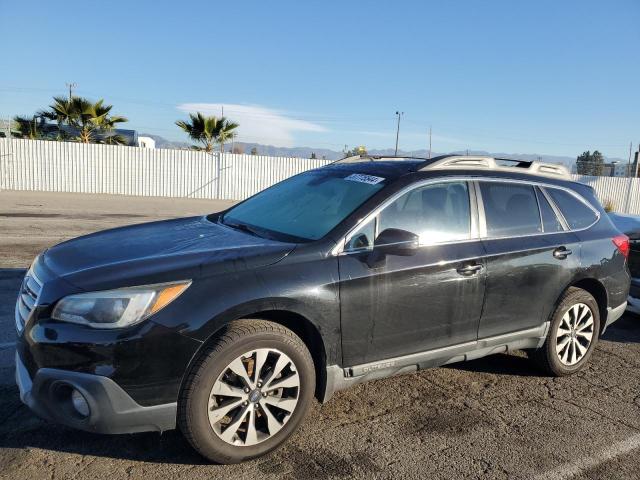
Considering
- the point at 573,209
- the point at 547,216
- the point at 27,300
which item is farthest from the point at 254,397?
the point at 573,209

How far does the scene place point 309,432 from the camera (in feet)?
11.4

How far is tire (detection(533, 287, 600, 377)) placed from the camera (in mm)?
4453

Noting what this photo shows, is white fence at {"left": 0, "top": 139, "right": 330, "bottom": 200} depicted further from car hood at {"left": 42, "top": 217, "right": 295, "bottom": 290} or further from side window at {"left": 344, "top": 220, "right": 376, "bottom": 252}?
side window at {"left": 344, "top": 220, "right": 376, "bottom": 252}

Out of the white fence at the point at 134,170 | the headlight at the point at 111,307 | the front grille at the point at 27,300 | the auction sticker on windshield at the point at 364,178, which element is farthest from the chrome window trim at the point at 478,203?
the white fence at the point at 134,170

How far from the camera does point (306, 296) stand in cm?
314

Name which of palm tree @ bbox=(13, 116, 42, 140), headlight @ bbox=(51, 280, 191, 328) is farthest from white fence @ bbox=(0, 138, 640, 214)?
headlight @ bbox=(51, 280, 191, 328)

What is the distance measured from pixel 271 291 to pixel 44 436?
163cm

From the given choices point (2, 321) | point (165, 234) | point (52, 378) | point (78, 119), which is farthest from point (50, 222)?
point (78, 119)

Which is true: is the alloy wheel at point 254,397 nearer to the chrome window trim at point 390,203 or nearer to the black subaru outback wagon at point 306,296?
the black subaru outback wagon at point 306,296

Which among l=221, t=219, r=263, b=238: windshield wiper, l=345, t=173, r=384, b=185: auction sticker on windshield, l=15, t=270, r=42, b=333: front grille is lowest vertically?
l=15, t=270, r=42, b=333: front grille

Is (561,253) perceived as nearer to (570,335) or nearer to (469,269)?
(570,335)

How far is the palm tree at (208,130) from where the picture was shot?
27.0 m

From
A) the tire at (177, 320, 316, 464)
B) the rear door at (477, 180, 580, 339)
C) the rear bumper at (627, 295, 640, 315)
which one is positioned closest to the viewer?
the tire at (177, 320, 316, 464)

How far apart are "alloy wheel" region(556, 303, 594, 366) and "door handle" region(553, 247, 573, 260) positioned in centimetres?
47
